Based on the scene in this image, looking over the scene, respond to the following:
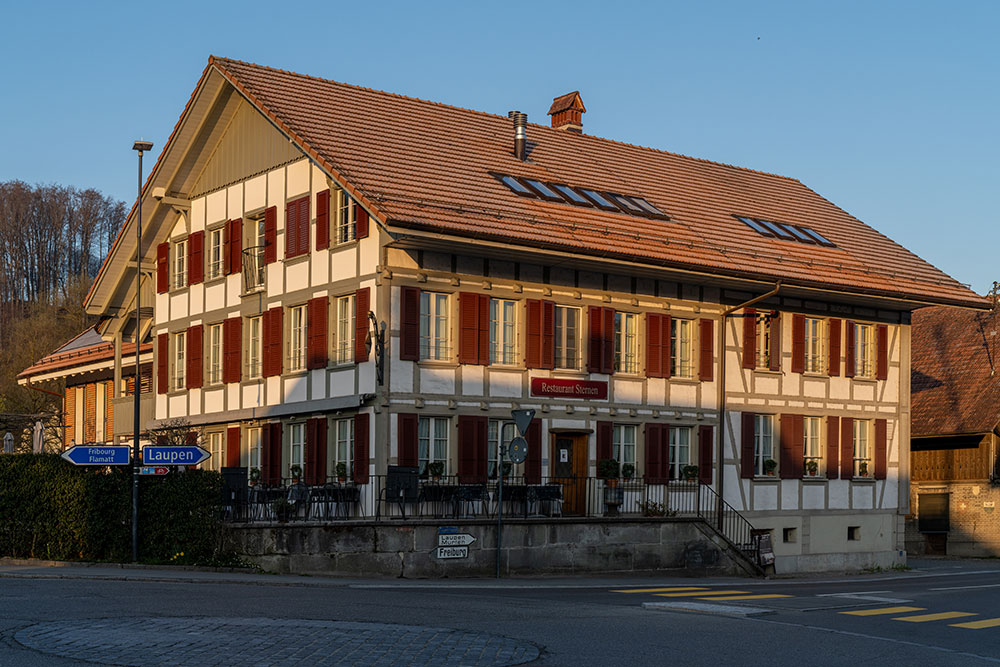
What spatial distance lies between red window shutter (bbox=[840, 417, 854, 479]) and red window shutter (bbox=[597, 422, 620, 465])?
325 inches

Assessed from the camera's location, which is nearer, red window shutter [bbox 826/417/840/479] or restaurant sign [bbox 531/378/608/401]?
restaurant sign [bbox 531/378/608/401]

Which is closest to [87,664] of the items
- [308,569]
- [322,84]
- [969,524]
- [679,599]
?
[679,599]

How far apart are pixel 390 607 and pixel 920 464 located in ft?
111

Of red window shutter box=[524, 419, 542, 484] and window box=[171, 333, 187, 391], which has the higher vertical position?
window box=[171, 333, 187, 391]

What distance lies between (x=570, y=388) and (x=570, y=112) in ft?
42.8

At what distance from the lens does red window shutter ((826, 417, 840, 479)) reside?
120 feet

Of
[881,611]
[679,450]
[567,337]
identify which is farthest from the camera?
[679,450]

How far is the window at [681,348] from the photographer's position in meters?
33.5

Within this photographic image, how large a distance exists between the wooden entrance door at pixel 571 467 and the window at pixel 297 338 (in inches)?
235

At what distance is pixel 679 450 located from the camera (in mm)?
33500

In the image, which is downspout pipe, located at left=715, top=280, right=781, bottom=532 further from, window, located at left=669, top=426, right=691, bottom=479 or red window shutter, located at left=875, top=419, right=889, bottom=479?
red window shutter, located at left=875, top=419, right=889, bottom=479

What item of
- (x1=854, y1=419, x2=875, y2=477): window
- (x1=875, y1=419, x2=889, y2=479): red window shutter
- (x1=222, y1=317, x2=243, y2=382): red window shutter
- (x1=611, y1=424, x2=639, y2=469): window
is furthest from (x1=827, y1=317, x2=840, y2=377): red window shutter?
(x1=222, y1=317, x2=243, y2=382): red window shutter

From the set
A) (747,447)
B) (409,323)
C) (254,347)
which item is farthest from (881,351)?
(254,347)

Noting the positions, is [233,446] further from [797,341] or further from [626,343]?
[797,341]
